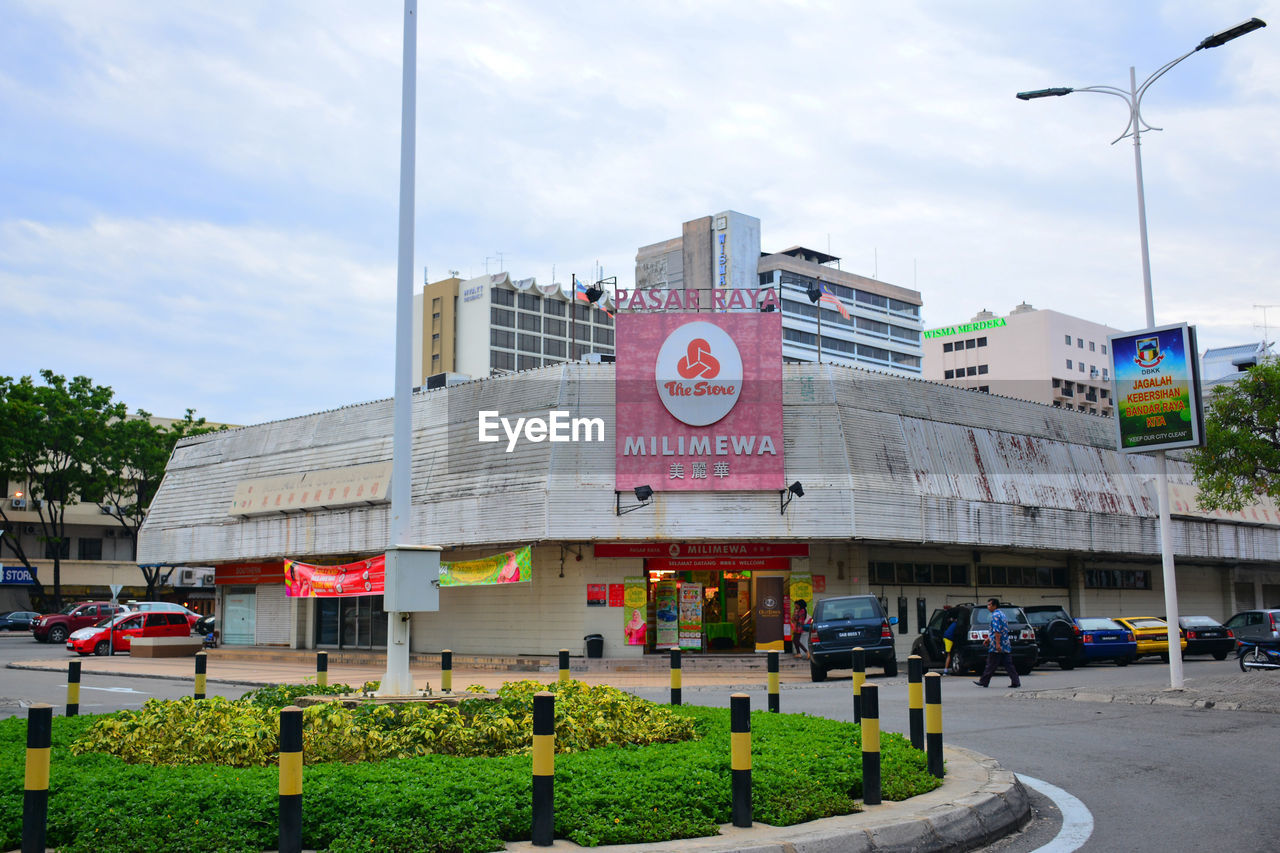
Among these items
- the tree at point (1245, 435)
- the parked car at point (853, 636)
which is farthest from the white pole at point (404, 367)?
the tree at point (1245, 435)

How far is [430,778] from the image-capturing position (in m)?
7.47

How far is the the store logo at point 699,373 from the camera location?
28.7 metres

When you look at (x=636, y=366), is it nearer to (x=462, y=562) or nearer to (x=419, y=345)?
(x=462, y=562)

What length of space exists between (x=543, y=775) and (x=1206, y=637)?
3122cm

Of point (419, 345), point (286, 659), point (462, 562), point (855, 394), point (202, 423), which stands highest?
Result: point (419, 345)

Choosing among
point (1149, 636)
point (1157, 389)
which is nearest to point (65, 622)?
point (1149, 636)

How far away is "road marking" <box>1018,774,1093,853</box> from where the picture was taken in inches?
293

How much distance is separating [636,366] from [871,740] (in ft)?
70.8

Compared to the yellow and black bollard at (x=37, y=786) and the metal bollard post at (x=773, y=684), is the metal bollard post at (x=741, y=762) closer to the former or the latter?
the yellow and black bollard at (x=37, y=786)

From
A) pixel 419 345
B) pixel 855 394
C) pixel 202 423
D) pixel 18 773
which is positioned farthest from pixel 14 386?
pixel 419 345

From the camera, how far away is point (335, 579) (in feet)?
109

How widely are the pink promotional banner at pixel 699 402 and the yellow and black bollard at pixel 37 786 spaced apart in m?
22.1

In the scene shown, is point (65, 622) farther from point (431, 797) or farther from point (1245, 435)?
point (431, 797)

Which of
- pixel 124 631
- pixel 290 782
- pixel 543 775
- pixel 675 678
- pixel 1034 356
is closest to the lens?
pixel 290 782
